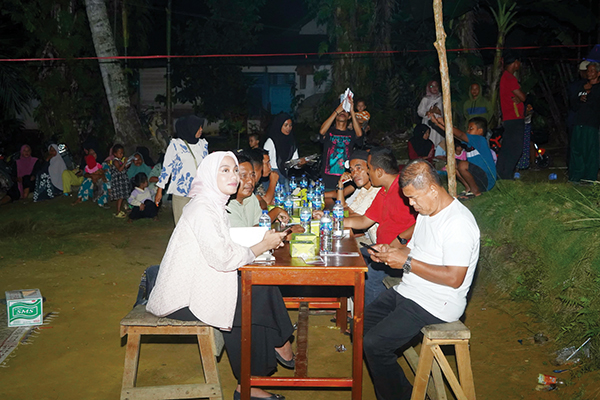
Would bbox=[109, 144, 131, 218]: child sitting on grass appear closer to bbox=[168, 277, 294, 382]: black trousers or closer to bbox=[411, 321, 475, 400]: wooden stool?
bbox=[168, 277, 294, 382]: black trousers

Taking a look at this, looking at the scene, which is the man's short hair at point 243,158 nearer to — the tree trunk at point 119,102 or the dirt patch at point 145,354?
the dirt patch at point 145,354

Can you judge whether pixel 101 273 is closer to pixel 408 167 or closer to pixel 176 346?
pixel 176 346

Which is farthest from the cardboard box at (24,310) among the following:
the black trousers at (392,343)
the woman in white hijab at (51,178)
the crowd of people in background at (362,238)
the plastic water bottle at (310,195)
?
the woman in white hijab at (51,178)

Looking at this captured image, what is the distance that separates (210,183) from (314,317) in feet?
8.38

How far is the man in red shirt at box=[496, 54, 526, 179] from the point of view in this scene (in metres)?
8.94

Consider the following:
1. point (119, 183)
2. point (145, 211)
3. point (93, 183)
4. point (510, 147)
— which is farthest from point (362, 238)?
point (93, 183)

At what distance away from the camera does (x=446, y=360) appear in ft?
11.9

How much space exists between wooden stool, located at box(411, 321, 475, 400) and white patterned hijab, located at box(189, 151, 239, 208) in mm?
1637

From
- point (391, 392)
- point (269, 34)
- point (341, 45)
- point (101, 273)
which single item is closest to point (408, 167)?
point (391, 392)

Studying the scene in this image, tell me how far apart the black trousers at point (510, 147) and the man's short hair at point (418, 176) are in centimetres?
583

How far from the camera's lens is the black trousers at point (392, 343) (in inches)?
149

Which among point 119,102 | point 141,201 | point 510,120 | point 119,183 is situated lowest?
point 141,201

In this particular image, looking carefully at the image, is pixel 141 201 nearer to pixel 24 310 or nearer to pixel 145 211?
pixel 145 211

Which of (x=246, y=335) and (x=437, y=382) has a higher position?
(x=246, y=335)
